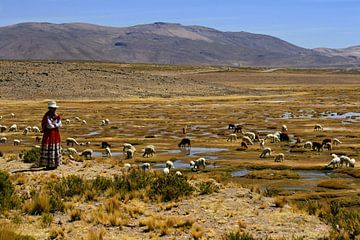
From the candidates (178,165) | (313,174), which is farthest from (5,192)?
(313,174)

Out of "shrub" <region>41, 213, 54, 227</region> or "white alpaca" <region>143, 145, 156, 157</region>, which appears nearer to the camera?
"shrub" <region>41, 213, 54, 227</region>

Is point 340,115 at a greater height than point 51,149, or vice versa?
point 51,149

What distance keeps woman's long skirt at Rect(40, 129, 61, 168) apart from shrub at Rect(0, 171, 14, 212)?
2.25m

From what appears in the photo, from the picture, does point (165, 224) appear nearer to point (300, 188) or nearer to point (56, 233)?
point (56, 233)

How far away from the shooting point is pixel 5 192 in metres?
12.7

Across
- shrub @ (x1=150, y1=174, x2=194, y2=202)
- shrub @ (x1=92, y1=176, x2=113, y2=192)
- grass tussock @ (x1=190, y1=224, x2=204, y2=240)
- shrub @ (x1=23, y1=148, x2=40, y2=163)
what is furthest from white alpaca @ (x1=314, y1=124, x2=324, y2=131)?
grass tussock @ (x1=190, y1=224, x2=204, y2=240)

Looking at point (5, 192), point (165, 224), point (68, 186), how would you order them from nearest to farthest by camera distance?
point (165, 224) < point (5, 192) < point (68, 186)

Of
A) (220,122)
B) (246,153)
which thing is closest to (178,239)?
(246,153)

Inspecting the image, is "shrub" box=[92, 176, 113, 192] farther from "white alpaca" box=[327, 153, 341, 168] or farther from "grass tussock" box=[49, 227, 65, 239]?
"white alpaca" box=[327, 153, 341, 168]

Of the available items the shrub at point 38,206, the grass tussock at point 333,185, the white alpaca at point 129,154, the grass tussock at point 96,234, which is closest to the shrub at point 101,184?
the shrub at point 38,206

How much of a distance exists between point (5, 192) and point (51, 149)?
3.17 meters

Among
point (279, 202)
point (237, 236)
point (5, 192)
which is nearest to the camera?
point (237, 236)

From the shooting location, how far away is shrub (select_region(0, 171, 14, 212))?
1227 centimetres

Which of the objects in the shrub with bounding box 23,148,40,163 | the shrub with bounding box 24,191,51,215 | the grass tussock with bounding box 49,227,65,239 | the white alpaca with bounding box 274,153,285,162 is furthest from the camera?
the white alpaca with bounding box 274,153,285,162
